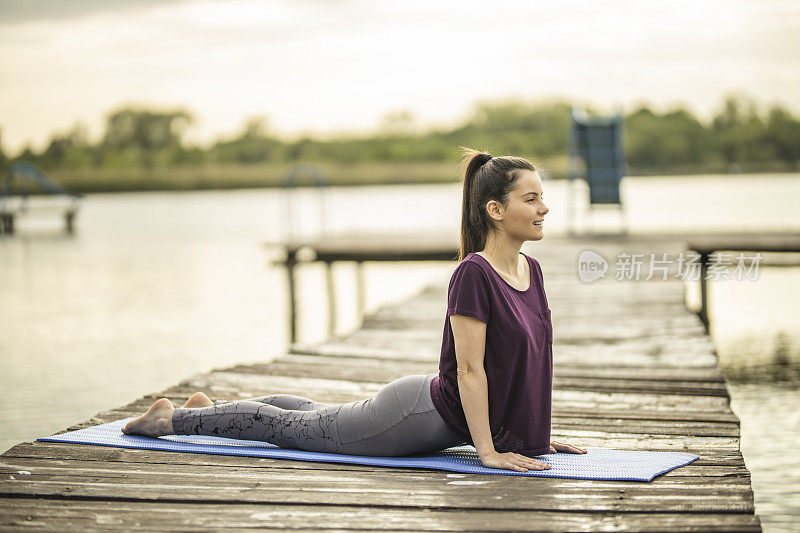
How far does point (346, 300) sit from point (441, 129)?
45850 millimetres

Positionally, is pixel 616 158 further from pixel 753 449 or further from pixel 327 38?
pixel 327 38

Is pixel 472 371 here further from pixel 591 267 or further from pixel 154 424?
pixel 591 267

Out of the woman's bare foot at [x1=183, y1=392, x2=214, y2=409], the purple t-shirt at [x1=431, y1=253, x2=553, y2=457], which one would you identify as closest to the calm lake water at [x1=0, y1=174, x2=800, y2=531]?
the purple t-shirt at [x1=431, y1=253, x2=553, y2=457]

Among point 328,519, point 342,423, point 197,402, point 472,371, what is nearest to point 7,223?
point 197,402

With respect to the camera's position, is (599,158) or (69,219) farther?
(69,219)

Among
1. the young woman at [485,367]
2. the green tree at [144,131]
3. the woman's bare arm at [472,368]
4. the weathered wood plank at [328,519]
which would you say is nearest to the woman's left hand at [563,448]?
the young woman at [485,367]

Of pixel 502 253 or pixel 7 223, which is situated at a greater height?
pixel 502 253

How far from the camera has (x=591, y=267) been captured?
415 inches

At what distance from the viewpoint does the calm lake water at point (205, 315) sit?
9016 mm

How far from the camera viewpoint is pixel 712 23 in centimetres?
5547

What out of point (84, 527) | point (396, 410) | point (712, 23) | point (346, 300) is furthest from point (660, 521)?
point (712, 23)

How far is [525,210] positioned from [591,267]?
24.3 feet

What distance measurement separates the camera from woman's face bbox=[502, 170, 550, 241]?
3.33 metres

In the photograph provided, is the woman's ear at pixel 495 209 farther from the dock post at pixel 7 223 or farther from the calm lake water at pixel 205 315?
the dock post at pixel 7 223
